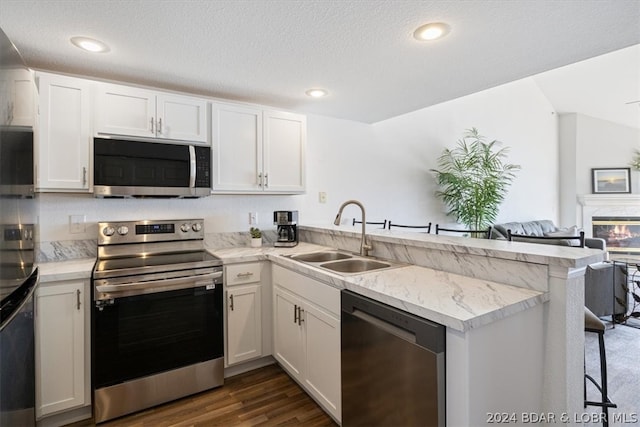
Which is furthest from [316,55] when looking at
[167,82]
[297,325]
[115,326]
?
[115,326]

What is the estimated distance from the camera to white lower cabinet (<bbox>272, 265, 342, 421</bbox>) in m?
1.78

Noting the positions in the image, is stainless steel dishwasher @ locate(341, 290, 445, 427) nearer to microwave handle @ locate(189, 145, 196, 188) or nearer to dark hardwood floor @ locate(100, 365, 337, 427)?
dark hardwood floor @ locate(100, 365, 337, 427)

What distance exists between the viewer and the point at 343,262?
2.30 meters

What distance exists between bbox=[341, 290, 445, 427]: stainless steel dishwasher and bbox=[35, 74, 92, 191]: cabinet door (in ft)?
6.42

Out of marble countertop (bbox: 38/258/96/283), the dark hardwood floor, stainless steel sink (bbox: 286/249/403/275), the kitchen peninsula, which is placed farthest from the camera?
stainless steel sink (bbox: 286/249/403/275)

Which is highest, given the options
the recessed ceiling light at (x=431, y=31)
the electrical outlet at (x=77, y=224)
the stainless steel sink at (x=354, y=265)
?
the recessed ceiling light at (x=431, y=31)

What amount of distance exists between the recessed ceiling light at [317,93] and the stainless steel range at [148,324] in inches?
63.6

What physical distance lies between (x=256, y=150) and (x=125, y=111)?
3.27ft

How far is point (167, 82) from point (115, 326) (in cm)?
183

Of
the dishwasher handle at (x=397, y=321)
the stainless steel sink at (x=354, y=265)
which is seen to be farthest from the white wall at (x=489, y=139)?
the dishwasher handle at (x=397, y=321)

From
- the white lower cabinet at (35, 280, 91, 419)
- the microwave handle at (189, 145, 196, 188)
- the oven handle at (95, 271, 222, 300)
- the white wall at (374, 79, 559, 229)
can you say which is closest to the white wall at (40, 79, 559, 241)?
the white wall at (374, 79, 559, 229)

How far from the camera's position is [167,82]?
254 cm

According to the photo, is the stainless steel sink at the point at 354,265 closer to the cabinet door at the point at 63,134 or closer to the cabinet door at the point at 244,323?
the cabinet door at the point at 244,323

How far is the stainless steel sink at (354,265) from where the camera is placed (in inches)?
85.2
